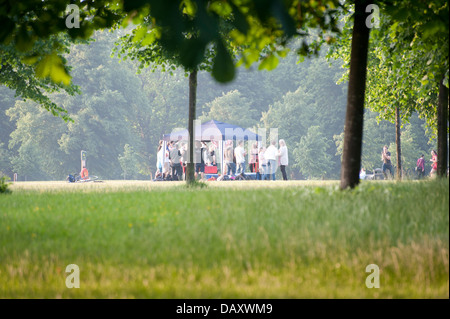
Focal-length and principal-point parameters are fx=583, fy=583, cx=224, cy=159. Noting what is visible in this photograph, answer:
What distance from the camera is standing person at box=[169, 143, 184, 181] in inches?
1020

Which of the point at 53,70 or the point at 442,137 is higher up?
the point at 442,137

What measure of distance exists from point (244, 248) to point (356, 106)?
3.43m

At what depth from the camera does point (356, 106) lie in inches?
335

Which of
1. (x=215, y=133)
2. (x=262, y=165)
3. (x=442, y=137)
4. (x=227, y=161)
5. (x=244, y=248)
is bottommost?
(x=244, y=248)

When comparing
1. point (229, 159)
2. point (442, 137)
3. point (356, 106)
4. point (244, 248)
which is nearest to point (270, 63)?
point (244, 248)

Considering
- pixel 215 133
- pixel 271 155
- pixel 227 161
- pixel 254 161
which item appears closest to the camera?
pixel 271 155

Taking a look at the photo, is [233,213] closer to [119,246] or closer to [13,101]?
[119,246]

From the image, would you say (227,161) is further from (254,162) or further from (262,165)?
(254,162)

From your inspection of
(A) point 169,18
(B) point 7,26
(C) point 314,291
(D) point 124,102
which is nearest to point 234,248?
(C) point 314,291

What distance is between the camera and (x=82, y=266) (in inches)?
235

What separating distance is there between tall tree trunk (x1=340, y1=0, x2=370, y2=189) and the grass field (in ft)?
1.58

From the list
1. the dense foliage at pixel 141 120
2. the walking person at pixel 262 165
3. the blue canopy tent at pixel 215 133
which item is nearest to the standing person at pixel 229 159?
the walking person at pixel 262 165
